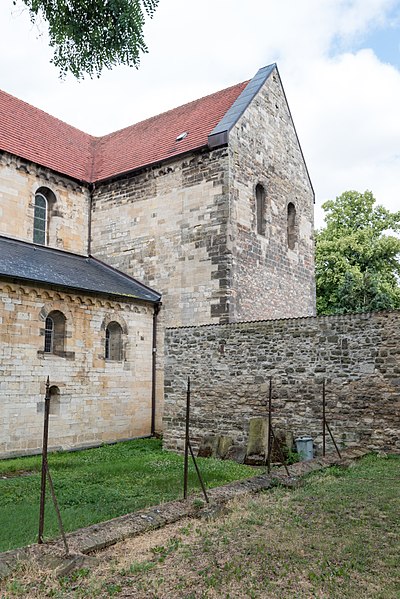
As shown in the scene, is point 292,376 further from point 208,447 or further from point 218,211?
point 218,211

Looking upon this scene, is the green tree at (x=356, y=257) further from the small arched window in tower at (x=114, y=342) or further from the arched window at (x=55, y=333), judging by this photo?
the arched window at (x=55, y=333)

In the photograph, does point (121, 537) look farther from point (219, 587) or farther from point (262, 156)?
point (262, 156)

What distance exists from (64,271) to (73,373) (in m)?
3.26

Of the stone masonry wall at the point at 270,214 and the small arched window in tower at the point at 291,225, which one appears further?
the small arched window in tower at the point at 291,225

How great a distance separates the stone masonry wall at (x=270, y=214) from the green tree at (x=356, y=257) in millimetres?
6796

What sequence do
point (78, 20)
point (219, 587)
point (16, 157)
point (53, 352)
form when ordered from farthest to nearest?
point (16, 157) → point (53, 352) → point (78, 20) → point (219, 587)

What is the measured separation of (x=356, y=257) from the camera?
95.5 feet

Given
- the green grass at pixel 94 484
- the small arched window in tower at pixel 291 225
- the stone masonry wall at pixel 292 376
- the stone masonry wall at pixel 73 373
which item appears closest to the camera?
the green grass at pixel 94 484

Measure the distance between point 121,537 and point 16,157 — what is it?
1446 cm

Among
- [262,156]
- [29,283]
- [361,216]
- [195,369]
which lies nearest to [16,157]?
[29,283]

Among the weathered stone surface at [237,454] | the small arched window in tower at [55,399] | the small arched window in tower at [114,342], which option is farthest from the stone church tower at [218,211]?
the weathered stone surface at [237,454]

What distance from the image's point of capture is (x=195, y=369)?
13383 mm

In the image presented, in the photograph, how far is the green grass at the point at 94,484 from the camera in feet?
22.3

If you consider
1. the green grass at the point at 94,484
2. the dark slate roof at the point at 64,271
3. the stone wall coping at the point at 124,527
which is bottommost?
the green grass at the point at 94,484
